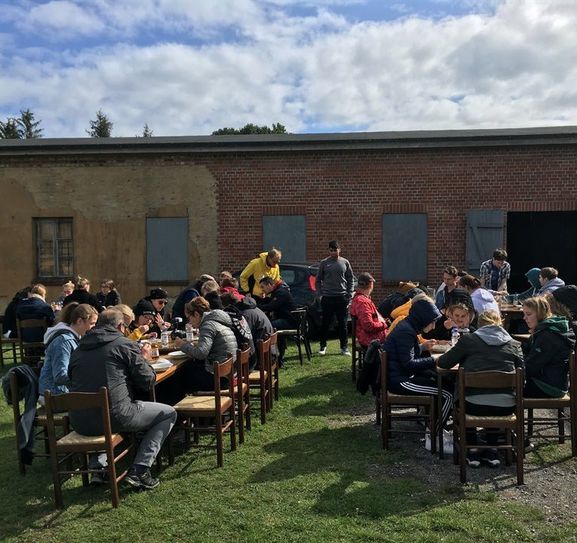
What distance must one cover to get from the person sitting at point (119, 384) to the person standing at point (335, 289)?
192 inches

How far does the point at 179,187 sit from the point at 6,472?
30.8ft

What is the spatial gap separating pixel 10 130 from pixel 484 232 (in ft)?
161

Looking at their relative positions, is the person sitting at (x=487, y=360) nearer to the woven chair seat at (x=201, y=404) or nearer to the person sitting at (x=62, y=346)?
the woven chair seat at (x=201, y=404)

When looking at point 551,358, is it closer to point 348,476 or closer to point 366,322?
point 348,476

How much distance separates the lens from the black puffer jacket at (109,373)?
14.2ft

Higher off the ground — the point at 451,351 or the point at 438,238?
the point at 438,238

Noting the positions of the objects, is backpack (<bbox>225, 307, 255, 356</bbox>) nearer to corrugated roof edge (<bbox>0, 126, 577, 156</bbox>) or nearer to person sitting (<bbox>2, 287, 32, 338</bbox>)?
person sitting (<bbox>2, 287, 32, 338</bbox>)

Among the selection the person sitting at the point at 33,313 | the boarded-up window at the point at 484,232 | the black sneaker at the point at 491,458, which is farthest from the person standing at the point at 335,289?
the boarded-up window at the point at 484,232

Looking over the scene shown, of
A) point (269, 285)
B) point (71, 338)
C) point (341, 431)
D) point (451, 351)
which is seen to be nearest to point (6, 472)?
point (71, 338)

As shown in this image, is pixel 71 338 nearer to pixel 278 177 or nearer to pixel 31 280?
pixel 278 177

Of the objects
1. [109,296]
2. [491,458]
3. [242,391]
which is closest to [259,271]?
[109,296]

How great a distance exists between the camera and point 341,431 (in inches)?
227

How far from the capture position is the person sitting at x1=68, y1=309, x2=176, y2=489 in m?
4.33

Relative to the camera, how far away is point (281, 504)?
418 centimetres
